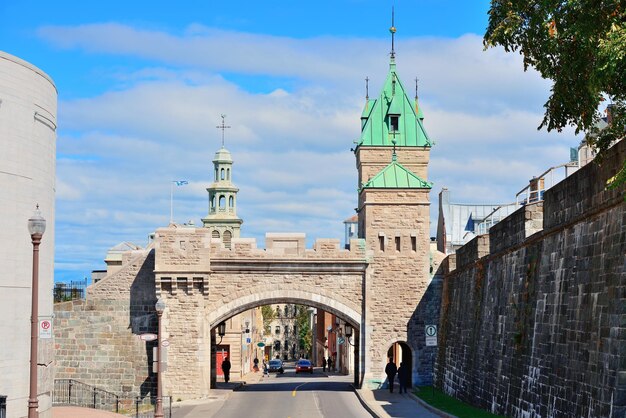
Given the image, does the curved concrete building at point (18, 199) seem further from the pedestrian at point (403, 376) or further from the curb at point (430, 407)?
the pedestrian at point (403, 376)

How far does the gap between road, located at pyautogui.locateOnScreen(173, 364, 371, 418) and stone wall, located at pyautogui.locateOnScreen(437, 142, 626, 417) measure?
4652mm

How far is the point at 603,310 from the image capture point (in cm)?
1914

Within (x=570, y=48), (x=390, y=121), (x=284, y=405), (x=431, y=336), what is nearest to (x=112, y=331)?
(x=284, y=405)

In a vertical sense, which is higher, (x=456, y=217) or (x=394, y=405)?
(x=456, y=217)

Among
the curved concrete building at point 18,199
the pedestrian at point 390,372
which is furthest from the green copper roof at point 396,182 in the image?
the curved concrete building at point 18,199

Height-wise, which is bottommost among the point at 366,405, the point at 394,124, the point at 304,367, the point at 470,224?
the point at 304,367

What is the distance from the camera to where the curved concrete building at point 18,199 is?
23156 mm

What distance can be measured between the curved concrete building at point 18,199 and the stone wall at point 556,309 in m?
11.5

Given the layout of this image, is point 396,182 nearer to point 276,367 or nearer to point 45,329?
point 45,329

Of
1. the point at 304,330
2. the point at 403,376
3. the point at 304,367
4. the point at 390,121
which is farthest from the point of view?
the point at 304,330

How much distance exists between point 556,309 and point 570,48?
7445 mm

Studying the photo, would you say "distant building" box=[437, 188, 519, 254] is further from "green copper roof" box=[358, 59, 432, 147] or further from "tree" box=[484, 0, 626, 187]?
"tree" box=[484, 0, 626, 187]

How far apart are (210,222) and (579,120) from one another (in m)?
69.5

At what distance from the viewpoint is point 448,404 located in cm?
3419
